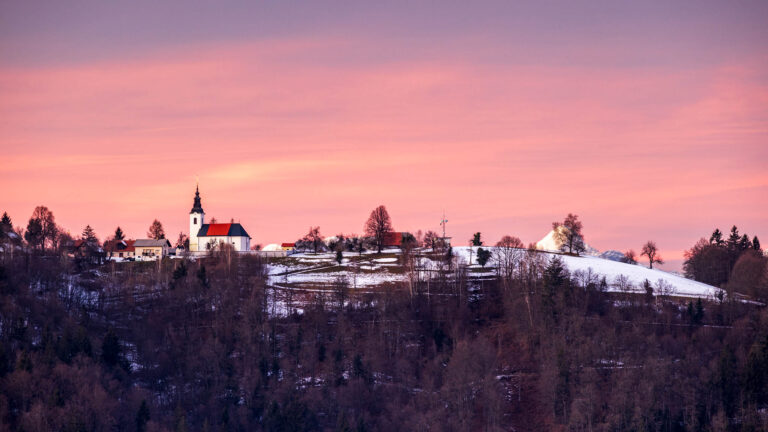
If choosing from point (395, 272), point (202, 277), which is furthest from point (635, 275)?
point (202, 277)

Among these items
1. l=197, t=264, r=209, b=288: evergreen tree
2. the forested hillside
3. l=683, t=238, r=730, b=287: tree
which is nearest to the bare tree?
the forested hillside

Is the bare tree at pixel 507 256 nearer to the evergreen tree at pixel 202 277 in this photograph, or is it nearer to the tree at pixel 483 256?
the tree at pixel 483 256

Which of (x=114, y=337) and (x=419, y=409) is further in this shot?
(x=114, y=337)

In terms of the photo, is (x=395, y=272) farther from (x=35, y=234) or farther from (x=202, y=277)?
(x=35, y=234)

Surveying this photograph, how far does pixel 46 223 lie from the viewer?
19500cm

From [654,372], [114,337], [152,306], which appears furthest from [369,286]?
[654,372]

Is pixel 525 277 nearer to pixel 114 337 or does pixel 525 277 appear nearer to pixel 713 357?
pixel 713 357

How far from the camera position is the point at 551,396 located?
121625 millimetres

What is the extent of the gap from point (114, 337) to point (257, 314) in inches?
1029

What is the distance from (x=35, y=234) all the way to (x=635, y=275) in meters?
126

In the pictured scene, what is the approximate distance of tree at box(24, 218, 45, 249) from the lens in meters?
189

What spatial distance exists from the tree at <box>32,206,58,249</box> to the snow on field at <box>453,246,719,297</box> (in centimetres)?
8800

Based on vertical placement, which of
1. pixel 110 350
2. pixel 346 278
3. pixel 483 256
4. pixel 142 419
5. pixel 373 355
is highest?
pixel 483 256

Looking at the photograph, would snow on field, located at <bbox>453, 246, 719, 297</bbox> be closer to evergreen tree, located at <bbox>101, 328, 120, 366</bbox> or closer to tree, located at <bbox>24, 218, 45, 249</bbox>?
evergreen tree, located at <bbox>101, 328, 120, 366</bbox>
